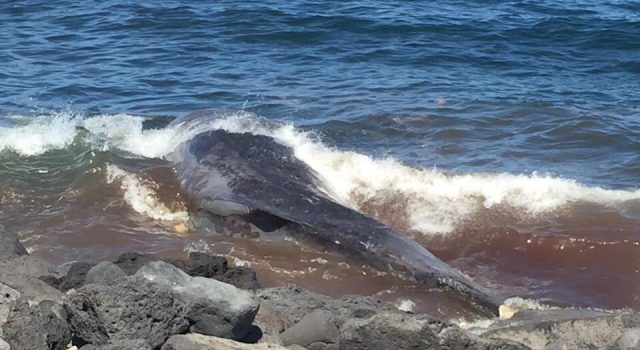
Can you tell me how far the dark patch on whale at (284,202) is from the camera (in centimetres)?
795

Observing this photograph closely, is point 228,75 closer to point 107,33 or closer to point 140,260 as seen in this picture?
point 107,33

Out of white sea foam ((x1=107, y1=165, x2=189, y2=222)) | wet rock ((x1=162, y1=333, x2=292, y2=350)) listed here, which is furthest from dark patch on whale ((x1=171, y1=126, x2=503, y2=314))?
wet rock ((x1=162, y1=333, x2=292, y2=350))

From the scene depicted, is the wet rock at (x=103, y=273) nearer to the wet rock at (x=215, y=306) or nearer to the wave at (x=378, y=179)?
the wet rock at (x=215, y=306)

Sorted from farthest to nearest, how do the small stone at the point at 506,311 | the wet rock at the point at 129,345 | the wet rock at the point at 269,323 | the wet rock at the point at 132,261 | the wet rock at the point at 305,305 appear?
the wet rock at the point at 132,261
the small stone at the point at 506,311
the wet rock at the point at 305,305
the wet rock at the point at 269,323
the wet rock at the point at 129,345

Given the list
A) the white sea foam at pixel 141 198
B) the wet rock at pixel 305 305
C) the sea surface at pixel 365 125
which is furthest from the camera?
the white sea foam at pixel 141 198

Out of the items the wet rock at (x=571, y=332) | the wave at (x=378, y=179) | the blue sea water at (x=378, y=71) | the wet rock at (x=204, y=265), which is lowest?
the blue sea water at (x=378, y=71)

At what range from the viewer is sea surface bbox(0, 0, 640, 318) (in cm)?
878

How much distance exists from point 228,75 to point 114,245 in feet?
24.4

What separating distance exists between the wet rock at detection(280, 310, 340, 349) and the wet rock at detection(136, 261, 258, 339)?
11.5 inches

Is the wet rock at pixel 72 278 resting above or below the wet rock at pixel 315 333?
below

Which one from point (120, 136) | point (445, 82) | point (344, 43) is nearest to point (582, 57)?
point (445, 82)

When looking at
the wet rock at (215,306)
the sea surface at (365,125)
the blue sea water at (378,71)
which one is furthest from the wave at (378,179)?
Result: the wet rock at (215,306)

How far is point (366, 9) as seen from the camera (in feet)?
67.7

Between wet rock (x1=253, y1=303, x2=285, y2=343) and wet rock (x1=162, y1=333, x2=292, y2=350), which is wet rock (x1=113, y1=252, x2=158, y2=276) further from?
wet rock (x1=162, y1=333, x2=292, y2=350)
